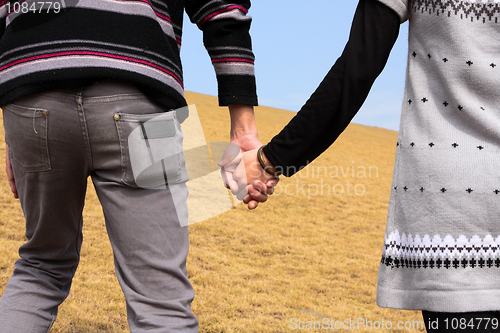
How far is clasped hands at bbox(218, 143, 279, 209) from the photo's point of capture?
65.5 inches

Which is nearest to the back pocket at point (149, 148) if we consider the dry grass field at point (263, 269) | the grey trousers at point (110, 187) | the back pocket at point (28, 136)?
the grey trousers at point (110, 187)

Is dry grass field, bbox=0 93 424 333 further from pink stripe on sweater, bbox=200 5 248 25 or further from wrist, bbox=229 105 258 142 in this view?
pink stripe on sweater, bbox=200 5 248 25

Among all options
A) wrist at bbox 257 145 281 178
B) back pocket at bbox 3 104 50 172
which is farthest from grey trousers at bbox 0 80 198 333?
wrist at bbox 257 145 281 178

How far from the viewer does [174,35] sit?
1293mm

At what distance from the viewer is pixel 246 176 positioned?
177 centimetres

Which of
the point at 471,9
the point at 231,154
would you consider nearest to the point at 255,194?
the point at 231,154

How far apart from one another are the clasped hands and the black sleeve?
33 cm

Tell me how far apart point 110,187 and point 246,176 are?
2.22 feet

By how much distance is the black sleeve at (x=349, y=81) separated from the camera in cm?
114

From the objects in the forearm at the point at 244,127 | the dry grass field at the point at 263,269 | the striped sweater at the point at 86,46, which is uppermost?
the striped sweater at the point at 86,46

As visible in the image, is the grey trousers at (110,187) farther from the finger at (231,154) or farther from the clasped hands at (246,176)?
the finger at (231,154)

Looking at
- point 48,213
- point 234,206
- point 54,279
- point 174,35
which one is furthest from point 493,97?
point 234,206

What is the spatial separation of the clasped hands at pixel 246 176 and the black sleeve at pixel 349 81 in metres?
0.33

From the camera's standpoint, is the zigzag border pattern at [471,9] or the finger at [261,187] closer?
the zigzag border pattern at [471,9]
